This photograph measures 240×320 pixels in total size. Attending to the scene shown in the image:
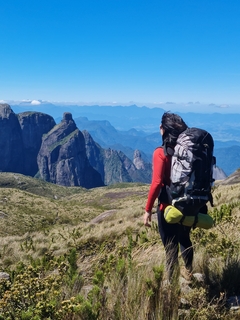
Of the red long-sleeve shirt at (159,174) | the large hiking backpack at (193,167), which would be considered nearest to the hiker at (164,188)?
the red long-sleeve shirt at (159,174)

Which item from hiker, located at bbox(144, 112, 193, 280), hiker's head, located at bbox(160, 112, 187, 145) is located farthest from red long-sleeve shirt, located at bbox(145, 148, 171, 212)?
hiker's head, located at bbox(160, 112, 187, 145)

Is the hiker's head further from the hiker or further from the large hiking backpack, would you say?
the large hiking backpack

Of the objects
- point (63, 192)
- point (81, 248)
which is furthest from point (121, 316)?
point (63, 192)

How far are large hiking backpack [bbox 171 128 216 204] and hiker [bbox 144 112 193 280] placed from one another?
1.10 ft

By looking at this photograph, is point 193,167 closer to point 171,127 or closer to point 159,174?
point 159,174

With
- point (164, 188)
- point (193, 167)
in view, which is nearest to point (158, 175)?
point (164, 188)

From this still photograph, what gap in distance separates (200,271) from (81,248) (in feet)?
18.7

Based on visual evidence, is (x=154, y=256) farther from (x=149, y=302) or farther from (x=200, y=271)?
(x=149, y=302)

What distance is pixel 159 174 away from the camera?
439 cm

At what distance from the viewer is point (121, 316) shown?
2.99 metres

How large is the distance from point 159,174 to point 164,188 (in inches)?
10.8

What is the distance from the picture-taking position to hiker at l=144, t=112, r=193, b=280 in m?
4.41

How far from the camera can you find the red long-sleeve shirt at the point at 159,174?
173 inches

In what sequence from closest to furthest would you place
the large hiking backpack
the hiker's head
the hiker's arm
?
the large hiking backpack → the hiker's arm → the hiker's head
